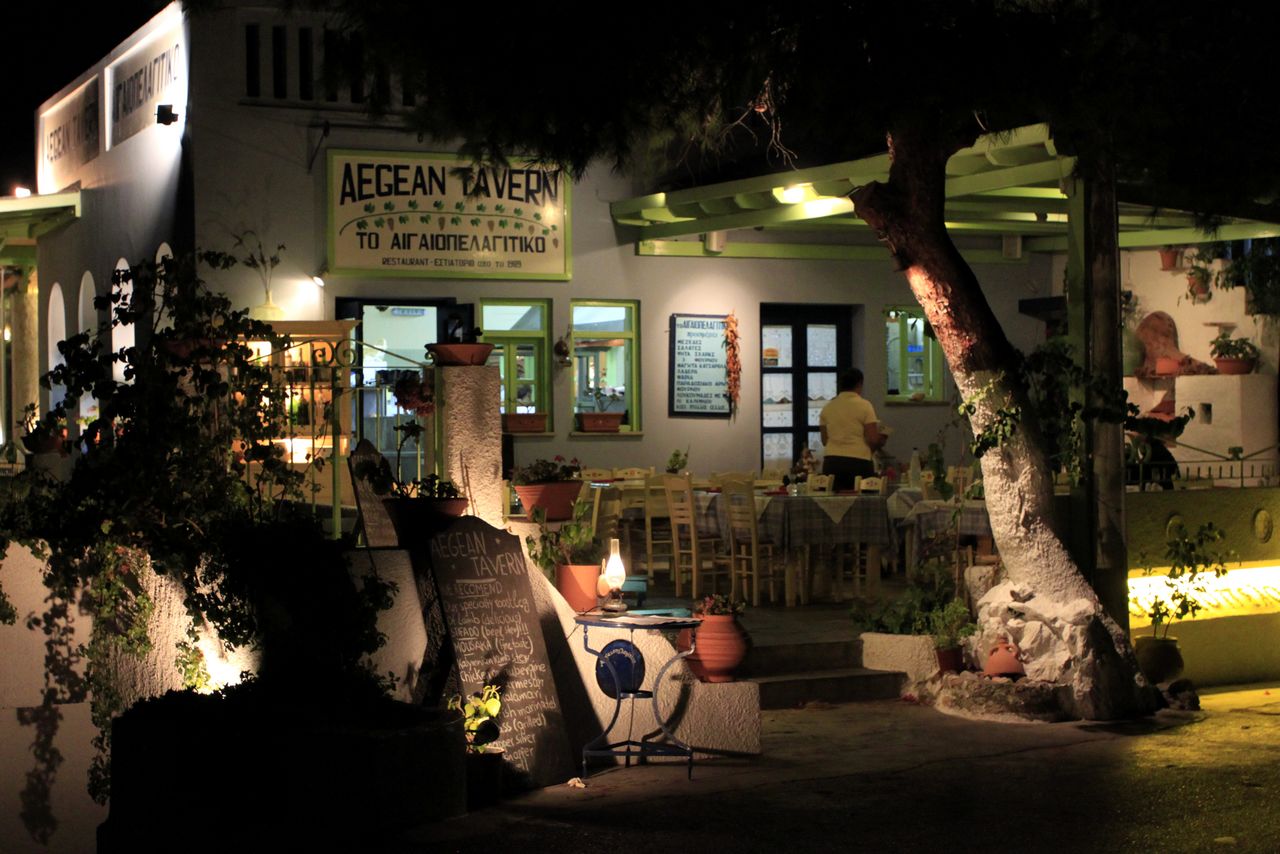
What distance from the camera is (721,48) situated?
28.0 ft

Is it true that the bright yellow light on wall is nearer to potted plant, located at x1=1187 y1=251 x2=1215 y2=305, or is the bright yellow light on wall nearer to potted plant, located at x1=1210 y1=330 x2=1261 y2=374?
potted plant, located at x1=1210 y1=330 x2=1261 y2=374

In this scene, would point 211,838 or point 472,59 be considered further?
point 472,59

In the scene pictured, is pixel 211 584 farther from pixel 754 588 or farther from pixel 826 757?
pixel 754 588

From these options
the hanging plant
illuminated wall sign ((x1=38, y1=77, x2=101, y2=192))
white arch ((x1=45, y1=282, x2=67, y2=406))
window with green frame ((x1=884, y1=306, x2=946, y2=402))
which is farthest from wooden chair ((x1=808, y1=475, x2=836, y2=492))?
white arch ((x1=45, y1=282, x2=67, y2=406))

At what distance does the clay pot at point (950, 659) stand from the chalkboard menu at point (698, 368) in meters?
7.95

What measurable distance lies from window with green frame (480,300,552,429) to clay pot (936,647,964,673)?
7.67 meters

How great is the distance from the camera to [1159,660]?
10148mm

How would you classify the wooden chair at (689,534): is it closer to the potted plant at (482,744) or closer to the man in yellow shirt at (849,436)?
the man in yellow shirt at (849,436)

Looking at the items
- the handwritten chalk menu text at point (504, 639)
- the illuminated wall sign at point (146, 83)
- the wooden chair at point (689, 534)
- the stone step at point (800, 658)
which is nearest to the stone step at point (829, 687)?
the stone step at point (800, 658)

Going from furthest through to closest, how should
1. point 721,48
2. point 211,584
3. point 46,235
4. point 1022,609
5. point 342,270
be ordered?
point 46,235, point 342,270, point 1022,609, point 721,48, point 211,584

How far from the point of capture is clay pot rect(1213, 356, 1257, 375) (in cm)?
1530

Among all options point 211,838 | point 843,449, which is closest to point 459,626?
point 211,838

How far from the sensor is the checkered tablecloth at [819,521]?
12.4m

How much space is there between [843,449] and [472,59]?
629 cm
